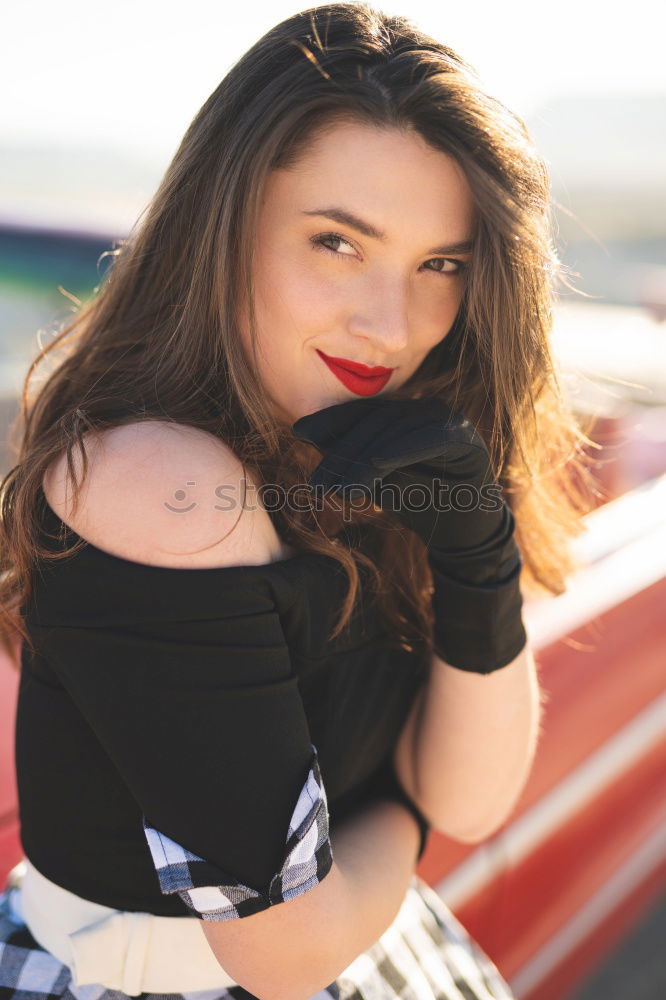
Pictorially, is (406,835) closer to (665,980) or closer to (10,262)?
(665,980)

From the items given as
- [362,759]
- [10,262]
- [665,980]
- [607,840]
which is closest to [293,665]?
[362,759]

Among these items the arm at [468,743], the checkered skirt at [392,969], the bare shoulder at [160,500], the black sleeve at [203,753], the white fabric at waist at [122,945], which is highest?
the bare shoulder at [160,500]

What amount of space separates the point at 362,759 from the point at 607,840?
1.06 meters

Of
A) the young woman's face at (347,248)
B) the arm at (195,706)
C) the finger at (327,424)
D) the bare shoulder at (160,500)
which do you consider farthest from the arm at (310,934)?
the young woman's face at (347,248)

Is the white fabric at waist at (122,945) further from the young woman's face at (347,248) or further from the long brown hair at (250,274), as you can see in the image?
the young woman's face at (347,248)

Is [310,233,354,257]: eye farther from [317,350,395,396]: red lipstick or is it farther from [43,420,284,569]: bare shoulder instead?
[43,420,284,569]: bare shoulder

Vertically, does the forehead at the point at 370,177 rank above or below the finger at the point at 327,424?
above

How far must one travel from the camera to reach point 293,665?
1150 mm

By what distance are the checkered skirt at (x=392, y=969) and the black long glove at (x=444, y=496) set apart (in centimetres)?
43

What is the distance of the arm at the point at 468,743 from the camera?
139 centimetres

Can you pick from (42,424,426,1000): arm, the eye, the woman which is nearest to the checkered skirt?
the woman

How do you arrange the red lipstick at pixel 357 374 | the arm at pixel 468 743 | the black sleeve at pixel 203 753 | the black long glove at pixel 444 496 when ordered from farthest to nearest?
1. the arm at pixel 468 743
2. the red lipstick at pixel 357 374
3. the black long glove at pixel 444 496
4. the black sleeve at pixel 203 753

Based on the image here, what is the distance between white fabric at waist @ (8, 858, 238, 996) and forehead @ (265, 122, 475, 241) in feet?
3.06

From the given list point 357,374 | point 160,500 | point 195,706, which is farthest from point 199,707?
point 357,374
